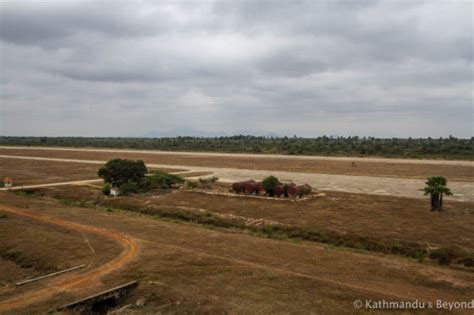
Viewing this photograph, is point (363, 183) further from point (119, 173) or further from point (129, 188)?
point (119, 173)

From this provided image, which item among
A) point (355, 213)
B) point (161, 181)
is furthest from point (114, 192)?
point (355, 213)

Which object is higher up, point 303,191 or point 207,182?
point 303,191

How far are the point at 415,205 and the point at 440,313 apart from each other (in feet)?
60.8

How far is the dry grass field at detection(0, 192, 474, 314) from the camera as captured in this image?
12.3 m

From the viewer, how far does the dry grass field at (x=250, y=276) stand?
12.3m

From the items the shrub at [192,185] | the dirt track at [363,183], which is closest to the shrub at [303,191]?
the dirt track at [363,183]

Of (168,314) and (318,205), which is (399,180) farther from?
(168,314)

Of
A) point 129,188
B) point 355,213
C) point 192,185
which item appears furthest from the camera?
point 192,185

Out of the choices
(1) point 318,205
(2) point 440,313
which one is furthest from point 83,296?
(1) point 318,205

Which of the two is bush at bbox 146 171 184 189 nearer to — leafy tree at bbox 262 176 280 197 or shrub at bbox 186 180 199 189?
shrub at bbox 186 180 199 189

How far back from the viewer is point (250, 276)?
14.3 metres

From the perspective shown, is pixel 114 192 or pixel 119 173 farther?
pixel 119 173

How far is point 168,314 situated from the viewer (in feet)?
38.9

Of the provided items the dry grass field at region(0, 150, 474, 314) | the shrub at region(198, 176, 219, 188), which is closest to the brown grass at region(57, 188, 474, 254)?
the dry grass field at region(0, 150, 474, 314)
